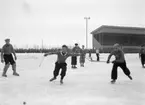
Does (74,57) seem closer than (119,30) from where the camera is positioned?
Yes

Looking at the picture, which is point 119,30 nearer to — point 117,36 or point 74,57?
point 117,36

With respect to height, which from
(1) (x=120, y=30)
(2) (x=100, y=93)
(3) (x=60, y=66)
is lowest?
(2) (x=100, y=93)

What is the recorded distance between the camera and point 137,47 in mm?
55625

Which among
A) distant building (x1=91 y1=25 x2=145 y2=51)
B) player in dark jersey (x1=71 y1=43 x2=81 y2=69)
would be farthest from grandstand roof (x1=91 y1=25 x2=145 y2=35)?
player in dark jersey (x1=71 y1=43 x2=81 y2=69)

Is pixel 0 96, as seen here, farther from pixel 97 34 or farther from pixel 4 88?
pixel 97 34

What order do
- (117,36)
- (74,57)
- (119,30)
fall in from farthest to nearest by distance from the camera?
(117,36) < (119,30) < (74,57)

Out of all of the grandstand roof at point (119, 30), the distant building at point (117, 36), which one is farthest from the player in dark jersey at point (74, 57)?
the grandstand roof at point (119, 30)

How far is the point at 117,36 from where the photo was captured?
55812 mm

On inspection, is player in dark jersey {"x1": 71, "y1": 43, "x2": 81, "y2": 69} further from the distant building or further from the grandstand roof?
the grandstand roof

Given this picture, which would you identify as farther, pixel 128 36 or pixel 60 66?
pixel 128 36

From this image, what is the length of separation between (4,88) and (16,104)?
6.87 ft

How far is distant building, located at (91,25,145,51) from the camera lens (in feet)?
178

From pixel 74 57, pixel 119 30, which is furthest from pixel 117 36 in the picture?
pixel 74 57

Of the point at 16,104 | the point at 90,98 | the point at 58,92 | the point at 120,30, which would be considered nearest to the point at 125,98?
the point at 90,98
